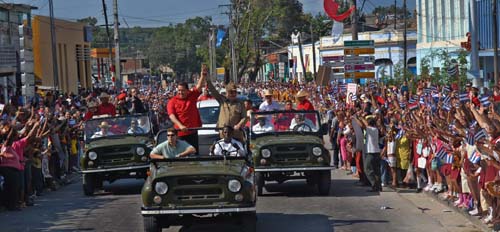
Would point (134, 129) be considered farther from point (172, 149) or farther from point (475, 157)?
point (475, 157)

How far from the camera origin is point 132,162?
19.3 m

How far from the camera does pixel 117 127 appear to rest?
20453 mm

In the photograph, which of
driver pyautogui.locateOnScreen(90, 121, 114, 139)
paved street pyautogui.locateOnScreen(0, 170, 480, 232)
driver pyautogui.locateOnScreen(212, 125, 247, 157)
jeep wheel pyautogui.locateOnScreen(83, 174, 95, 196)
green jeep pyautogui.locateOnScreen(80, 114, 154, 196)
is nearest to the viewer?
driver pyautogui.locateOnScreen(212, 125, 247, 157)

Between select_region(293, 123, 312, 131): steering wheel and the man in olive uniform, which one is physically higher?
the man in olive uniform

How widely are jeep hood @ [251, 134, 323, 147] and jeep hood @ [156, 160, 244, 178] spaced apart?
4767mm

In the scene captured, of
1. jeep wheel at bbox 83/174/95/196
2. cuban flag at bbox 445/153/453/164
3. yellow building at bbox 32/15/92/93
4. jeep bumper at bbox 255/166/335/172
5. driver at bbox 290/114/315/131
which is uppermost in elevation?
yellow building at bbox 32/15/92/93

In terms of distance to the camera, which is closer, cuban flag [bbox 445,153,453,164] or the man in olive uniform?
cuban flag [bbox 445,153,453,164]

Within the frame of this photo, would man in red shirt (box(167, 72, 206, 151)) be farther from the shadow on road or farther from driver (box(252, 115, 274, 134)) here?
the shadow on road

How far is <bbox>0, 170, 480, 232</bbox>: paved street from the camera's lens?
48.4 ft

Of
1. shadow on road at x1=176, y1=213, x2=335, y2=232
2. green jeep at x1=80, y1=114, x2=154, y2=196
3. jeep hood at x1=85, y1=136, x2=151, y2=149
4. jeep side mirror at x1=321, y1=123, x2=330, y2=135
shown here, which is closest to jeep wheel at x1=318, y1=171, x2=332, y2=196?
jeep side mirror at x1=321, y1=123, x2=330, y2=135

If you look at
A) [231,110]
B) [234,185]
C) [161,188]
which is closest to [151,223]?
[161,188]

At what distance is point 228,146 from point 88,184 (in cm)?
593

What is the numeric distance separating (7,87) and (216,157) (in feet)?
108

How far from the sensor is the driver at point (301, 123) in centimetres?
1912
